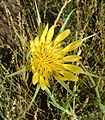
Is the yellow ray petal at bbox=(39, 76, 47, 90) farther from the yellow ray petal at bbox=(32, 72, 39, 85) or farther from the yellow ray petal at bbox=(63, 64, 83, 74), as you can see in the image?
the yellow ray petal at bbox=(63, 64, 83, 74)

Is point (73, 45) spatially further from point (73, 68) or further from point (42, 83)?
point (42, 83)

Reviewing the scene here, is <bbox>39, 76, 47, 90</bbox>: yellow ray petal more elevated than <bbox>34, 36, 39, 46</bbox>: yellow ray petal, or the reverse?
<bbox>34, 36, 39, 46</bbox>: yellow ray petal

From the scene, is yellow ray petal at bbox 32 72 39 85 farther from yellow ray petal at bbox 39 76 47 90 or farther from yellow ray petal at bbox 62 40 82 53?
yellow ray petal at bbox 62 40 82 53

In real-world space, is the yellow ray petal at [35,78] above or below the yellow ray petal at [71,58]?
above

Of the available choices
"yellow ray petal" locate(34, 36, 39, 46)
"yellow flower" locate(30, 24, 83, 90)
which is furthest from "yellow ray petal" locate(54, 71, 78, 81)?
"yellow ray petal" locate(34, 36, 39, 46)

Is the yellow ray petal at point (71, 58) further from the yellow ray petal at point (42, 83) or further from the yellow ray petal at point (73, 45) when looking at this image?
the yellow ray petal at point (42, 83)

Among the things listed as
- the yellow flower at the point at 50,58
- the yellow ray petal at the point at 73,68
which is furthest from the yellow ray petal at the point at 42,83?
the yellow ray petal at the point at 73,68

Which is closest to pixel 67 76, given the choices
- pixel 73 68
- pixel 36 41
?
pixel 73 68

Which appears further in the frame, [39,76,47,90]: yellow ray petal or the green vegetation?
the green vegetation
